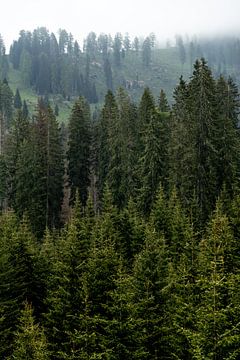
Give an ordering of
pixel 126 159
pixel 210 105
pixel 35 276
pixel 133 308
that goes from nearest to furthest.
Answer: pixel 133 308
pixel 35 276
pixel 210 105
pixel 126 159

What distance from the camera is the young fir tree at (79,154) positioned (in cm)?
6962

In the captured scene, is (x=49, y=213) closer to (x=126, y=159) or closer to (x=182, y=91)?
(x=126, y=159)

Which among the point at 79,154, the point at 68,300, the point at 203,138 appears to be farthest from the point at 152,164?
the point at 68,300

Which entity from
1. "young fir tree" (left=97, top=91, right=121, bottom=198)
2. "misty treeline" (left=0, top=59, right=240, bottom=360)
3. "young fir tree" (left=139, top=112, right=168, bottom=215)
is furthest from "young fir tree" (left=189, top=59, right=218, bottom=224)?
"young fir tree" (left=97, top=91, right=121, bottom=198)

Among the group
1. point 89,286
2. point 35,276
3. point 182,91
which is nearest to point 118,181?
point 182,91

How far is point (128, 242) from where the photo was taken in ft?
135

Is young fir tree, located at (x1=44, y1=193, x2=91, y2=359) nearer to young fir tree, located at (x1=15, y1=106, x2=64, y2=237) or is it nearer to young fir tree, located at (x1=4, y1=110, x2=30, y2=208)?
young fir tree, located at (x1=15, y1=106, x2=64, y2=237)

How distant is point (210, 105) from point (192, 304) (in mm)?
31621

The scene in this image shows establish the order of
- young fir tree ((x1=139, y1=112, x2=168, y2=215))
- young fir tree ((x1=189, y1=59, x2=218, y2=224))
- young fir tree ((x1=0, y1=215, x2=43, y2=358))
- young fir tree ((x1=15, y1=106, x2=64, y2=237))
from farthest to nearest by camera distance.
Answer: young fir tree ((x1=15, y1=106, x2=64, y2=237)) → young fir tree ((x1=139, y1=112, x2=168, y2=215)) → young fir tree ((x1=189, y1=59, x2=218, y2=224)) → young fir tree ((x1=0, y1=215, x2=43, y2=358))

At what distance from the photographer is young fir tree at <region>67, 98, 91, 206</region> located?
228 ft

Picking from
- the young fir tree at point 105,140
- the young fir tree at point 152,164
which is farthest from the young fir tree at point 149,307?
the young fir tree at point 105,140

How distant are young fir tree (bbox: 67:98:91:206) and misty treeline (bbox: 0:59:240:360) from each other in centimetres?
17

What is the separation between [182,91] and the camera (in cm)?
5591

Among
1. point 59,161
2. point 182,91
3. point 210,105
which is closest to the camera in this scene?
point 210,105
